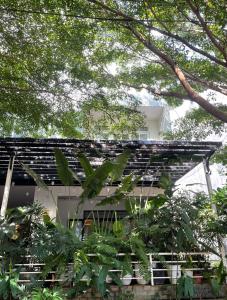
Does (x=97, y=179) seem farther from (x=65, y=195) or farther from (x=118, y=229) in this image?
(x=65, y=195)

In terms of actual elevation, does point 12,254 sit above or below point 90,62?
below

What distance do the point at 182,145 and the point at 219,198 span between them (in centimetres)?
149

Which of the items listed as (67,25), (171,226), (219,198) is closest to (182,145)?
(219,198)

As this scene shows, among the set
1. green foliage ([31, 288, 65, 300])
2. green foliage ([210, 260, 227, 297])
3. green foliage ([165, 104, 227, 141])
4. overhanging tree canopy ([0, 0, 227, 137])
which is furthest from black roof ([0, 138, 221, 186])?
green foliage ([31, 288, 65, 300])

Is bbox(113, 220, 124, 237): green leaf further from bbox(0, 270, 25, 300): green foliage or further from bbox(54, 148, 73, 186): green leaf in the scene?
bbox(0, 270, 25, 300): green foliage

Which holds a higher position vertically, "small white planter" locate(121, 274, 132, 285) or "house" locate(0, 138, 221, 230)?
"house" locate(0, 138, 221, 230)

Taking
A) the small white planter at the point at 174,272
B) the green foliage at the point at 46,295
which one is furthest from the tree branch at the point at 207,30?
the green foliage at the point at 46,295

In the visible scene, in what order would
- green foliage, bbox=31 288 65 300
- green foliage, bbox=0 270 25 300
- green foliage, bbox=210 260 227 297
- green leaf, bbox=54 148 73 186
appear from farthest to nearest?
green leaf, bbox=54 148 73 186 < green foliage, bbox=210 260 227 297 < green foliage, bbox=0 270 25 300 < green foliage, bbox=31 288 65 300

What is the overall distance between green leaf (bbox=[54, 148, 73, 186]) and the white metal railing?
5.73 feet

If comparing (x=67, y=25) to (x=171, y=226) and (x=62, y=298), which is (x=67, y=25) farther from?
(x=62, y=298)

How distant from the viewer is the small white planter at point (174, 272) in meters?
6.10

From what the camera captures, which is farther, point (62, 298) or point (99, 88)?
point (99, 88)

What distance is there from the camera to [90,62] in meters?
9.79

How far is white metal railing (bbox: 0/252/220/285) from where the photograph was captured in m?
5.93
